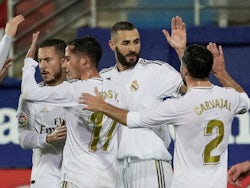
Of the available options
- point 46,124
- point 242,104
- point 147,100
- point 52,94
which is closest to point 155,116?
point 242,104

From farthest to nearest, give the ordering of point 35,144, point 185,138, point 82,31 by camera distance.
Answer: point 82,31 < point 35,144 < point 185,138

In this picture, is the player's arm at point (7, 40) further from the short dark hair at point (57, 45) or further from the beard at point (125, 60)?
the beard at point (125, 60)

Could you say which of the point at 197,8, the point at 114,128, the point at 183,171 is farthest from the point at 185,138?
the point at 197,8

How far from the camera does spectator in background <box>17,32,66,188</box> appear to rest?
8.13 metres

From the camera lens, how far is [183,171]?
6.88 metres

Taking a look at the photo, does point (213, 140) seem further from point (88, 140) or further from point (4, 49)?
point (4, 49)

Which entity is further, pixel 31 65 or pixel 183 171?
pixel 31 65

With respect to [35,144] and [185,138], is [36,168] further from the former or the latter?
[185,138]

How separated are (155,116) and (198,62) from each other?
48 centimetres

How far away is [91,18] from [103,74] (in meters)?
3.91

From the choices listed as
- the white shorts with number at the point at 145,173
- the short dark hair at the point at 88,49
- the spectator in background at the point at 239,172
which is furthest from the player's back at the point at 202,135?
the white shorts with number at the point at 145,173

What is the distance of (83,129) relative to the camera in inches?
292

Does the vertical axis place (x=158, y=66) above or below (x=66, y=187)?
above

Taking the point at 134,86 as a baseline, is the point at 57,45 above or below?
above
